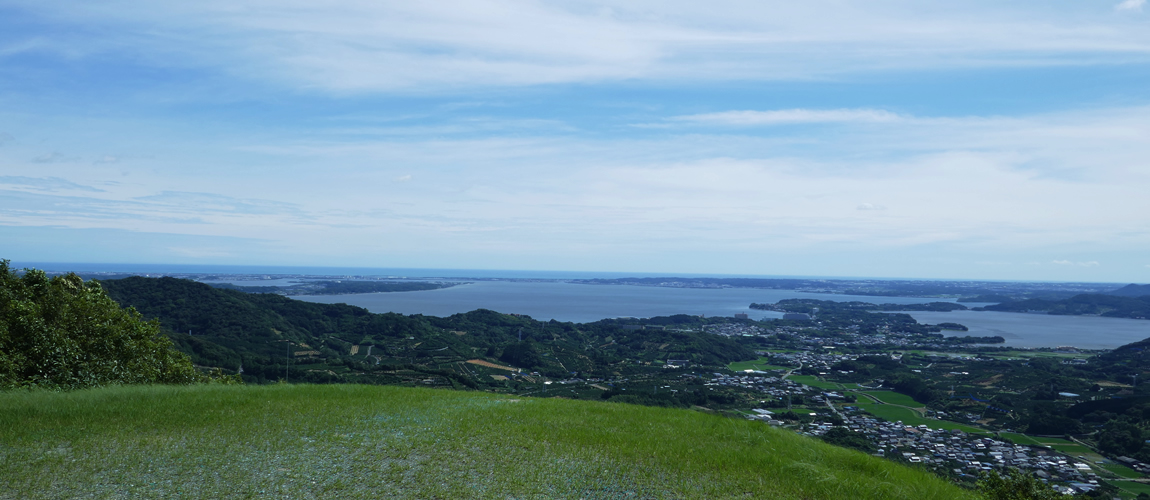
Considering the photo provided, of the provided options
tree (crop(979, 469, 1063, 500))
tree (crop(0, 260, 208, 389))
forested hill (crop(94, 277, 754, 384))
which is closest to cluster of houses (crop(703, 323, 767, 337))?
forested hill (crop(94, 277, 754, 384))

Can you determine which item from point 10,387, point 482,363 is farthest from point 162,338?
point 482,363

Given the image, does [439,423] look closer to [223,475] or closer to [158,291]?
[223,475]

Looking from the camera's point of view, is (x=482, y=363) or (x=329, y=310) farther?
(x=329, y=310)

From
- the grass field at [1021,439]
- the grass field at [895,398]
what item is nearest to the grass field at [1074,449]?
the grass field at [1021,439]

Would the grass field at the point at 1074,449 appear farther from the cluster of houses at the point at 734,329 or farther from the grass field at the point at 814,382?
the cluster of houses at the point at 734,329

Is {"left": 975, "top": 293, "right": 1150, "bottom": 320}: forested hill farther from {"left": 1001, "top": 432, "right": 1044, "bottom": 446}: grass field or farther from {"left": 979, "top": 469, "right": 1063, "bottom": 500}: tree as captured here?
{"left": 979, "top": 469, "right": 1063, "bottom": 500}: tree
